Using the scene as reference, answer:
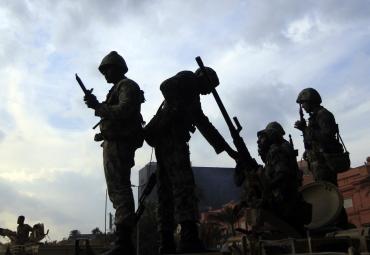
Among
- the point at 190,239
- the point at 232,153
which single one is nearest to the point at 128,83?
the point at 232,153

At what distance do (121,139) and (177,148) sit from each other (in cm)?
69

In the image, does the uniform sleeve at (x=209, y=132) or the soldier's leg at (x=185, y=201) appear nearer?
the soldier's leg at (x=185, y=201)

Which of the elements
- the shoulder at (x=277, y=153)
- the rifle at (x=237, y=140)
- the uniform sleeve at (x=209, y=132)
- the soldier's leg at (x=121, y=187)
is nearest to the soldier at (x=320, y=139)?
the rifle at (x=237, y=140)

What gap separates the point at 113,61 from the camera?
220 inches

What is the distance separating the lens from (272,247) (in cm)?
443

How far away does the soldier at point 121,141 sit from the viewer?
488 centimetres

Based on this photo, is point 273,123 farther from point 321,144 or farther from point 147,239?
point 147,239

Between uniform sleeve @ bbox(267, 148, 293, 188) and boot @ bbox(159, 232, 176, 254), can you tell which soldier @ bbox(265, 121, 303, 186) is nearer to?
uniform sleeve @ bbox(267, 148, 293, 188)

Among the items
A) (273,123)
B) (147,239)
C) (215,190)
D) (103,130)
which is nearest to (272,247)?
(103,130)

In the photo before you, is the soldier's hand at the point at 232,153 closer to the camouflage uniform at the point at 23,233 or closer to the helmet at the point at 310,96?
the helmet at the point at 310,96

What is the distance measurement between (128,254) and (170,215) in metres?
0.88

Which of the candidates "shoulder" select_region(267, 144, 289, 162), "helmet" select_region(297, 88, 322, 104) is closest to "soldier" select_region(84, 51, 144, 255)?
"shoulder" select_region(267, 144, 289, 162)

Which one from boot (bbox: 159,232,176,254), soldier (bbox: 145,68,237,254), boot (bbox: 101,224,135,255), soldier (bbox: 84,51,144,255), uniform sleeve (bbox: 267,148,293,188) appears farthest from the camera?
uniform sleeve (bbox: 267,148,293,188)

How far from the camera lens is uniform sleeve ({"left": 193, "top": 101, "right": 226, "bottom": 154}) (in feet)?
19.3
